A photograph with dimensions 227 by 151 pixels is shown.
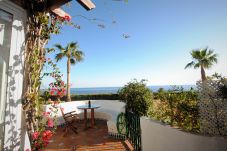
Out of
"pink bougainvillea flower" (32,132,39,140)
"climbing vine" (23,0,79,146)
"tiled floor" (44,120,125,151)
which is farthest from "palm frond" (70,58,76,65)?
"pink bougainvillea flower" (32,132,39,140)

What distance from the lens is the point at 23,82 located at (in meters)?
2.30

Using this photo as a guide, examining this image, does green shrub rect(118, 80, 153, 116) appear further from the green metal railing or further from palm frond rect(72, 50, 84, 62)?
palm frond rect(72, 50, 84, 62)

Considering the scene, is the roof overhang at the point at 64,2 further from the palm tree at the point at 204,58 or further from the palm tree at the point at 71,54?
the palm tree at the point at 204,58

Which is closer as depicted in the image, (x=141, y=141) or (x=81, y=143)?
(x=141, y=141)

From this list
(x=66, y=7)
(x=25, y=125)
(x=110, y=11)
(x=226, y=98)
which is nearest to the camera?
(x=25, y=125)

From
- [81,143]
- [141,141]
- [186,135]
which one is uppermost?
[186,135]

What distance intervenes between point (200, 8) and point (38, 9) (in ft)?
16.0

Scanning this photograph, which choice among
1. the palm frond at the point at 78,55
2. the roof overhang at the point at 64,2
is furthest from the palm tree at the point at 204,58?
the roof overhang at the point at 64,2

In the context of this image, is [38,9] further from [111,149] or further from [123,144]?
[123,144]

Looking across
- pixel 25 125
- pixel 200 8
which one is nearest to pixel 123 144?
pixel 25 125

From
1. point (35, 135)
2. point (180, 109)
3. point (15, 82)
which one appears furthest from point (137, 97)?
point (15, 82)

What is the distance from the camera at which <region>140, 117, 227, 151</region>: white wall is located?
133 inches

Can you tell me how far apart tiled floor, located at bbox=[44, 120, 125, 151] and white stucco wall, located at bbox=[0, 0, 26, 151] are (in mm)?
3371

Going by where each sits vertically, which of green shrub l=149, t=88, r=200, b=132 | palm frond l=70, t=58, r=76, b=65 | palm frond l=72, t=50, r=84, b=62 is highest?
palm frond l=72, t=50, r=84, b=62
